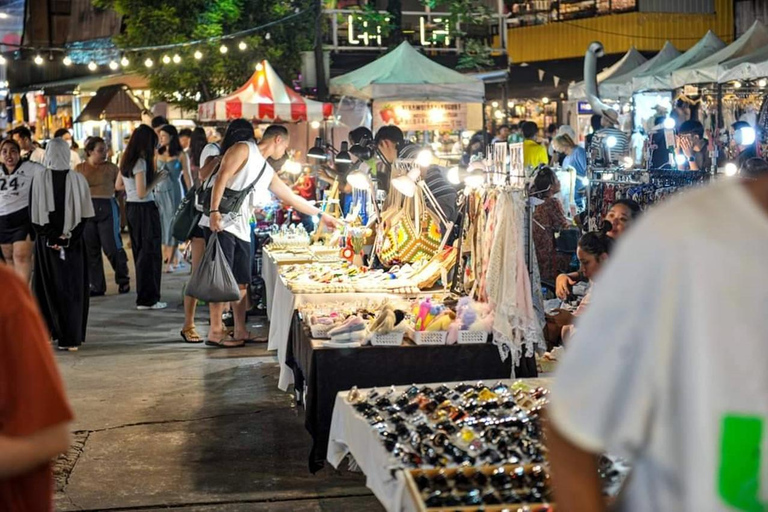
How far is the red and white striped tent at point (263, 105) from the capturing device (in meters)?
14.1

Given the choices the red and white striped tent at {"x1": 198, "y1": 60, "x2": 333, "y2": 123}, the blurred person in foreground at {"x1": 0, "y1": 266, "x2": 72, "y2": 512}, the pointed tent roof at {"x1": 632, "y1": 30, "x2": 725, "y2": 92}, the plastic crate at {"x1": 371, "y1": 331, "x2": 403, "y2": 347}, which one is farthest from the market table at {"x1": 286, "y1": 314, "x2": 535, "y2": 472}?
the pointed tent roof at {"x1": 632, "y1": 30, "x2": 725, "y2": 92}

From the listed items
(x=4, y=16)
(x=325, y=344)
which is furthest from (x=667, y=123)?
(x=4, y=16)

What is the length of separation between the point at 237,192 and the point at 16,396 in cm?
706

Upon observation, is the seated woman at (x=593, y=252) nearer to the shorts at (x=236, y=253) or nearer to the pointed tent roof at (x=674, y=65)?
the shorts at (x=236, y=253)

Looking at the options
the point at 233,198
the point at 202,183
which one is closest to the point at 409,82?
the point at 202,183

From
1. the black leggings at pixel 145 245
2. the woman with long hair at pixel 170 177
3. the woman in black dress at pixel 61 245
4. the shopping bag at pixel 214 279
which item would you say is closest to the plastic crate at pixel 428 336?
the shopping bag at pixel 214 279

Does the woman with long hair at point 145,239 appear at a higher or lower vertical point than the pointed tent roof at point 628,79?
lower

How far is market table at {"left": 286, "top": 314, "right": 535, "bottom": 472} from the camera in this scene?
587 cm

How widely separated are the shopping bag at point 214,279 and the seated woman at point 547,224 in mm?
2604

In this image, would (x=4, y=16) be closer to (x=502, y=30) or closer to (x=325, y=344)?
(x=502, y=30)

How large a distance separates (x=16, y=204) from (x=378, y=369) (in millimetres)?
5257

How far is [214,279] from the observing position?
356 inches

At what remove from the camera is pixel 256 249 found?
1179 centimetres

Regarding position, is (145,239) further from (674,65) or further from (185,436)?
(674,65)
